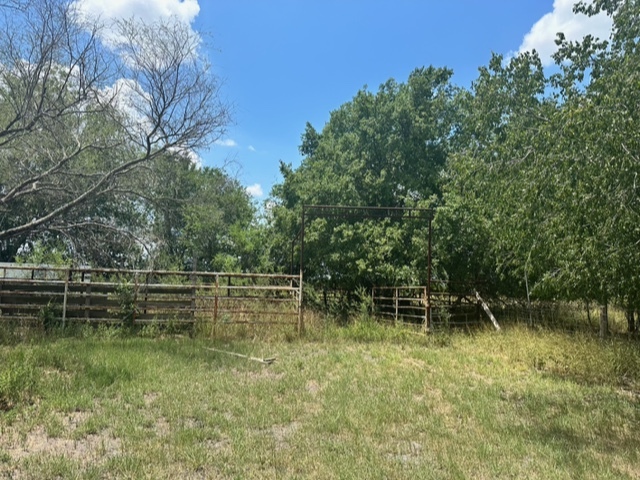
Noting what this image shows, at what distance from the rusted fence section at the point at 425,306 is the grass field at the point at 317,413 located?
11.3 feet

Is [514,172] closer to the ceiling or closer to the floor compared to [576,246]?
closer to the ceiling

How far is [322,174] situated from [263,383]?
422 inches

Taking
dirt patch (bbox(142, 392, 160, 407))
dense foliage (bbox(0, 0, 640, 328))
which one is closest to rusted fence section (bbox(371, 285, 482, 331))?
dense foliage (bbox(0, 0, 640, 328))

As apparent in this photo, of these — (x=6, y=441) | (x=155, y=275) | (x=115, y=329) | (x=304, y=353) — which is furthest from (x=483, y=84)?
(x=6, y=441)

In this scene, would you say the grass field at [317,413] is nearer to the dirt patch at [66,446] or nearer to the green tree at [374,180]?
the dirt patch at [66,446]

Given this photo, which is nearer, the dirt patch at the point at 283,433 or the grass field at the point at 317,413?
the grass field at the point at 317,413

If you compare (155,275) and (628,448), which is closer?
(628,448)

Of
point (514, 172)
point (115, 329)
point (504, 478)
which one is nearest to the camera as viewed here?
point (504, 478)

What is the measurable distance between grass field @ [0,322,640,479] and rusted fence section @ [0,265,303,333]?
1703mm

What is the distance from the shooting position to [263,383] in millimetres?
6148

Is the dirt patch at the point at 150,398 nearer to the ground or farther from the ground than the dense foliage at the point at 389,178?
nearer to the ground

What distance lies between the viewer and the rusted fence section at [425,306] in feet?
39.4

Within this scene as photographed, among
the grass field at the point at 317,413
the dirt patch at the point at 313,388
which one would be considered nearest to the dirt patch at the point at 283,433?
the grass field at the point at 317,413

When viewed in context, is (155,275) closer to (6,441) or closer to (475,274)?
(6,441)
